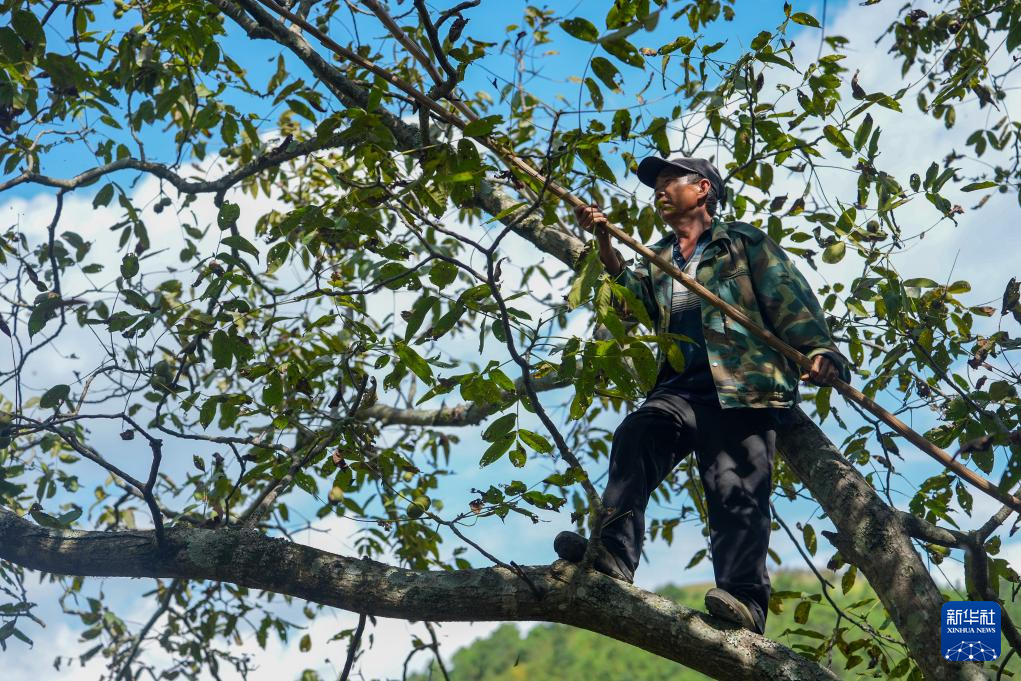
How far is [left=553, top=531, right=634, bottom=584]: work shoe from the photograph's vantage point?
2.73 m

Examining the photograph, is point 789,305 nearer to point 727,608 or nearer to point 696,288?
point 696,288

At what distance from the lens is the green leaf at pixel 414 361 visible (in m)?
2.61

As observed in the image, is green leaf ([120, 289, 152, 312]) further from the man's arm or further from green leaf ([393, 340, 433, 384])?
the man's arm

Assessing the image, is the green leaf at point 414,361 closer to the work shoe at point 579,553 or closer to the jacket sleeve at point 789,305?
the work shoe at point 579,553

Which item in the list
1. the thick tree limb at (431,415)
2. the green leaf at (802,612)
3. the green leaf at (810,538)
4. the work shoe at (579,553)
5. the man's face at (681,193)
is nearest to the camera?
the work shoe at (579,553)

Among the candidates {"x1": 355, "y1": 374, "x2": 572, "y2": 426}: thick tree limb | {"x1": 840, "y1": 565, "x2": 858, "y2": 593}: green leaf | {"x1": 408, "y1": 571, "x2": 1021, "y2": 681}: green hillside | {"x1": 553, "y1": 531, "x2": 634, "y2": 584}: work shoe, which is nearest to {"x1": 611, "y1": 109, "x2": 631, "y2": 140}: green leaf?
{"x1": 553, "y1": 531, "x2": 634, "y2": 584}: work shoe

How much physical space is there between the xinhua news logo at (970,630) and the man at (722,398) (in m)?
0.51

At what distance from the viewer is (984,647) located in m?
2.65

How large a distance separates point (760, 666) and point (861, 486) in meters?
0.80

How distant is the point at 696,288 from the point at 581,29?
94 centimetres

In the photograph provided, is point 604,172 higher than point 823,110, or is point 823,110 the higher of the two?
point 823,110

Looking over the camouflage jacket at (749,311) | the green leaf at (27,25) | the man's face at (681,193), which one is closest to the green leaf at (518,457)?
the camouflage jacket at (749,311)

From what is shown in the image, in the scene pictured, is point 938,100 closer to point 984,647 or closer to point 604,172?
point 604,172

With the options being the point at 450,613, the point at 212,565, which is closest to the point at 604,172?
the point at 450,613
